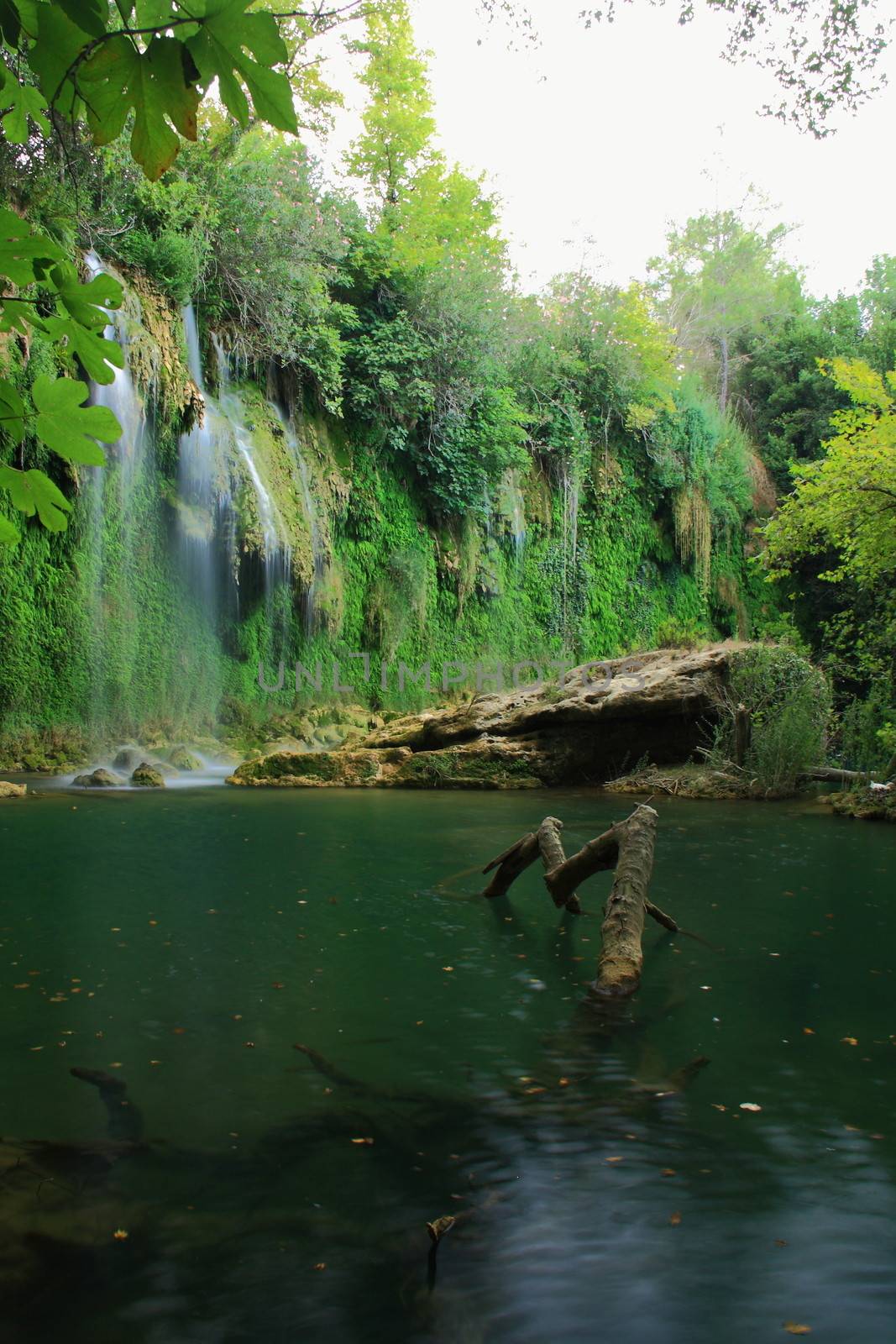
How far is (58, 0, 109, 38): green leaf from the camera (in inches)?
43.5

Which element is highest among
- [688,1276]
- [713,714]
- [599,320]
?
[599,320]

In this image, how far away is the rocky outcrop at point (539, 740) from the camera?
14.1m

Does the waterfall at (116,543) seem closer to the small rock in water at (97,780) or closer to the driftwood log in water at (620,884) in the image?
the small rock in water at (97,780)

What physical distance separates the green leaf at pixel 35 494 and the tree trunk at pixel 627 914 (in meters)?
3.51

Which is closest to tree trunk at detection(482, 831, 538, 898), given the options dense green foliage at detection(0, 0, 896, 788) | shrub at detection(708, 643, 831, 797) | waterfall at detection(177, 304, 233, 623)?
dense green foliage at detection(0, 0, 896, 788)

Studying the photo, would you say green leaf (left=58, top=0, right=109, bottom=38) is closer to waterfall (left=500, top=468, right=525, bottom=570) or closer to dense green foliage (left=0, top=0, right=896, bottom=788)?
dense green foliage (left=0, top=0, right=896, bottom=788)

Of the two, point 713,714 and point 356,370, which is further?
point 356,370

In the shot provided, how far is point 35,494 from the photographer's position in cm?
145

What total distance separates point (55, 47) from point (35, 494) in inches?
22.1

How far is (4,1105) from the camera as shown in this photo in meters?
3.10

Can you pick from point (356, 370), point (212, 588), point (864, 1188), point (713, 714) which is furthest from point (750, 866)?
point (356, 370)

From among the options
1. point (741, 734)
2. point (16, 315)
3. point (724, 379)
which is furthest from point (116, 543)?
point (724, 379)

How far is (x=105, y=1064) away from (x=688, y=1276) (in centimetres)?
207

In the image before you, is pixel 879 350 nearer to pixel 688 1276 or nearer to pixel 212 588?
pixel 212 588
